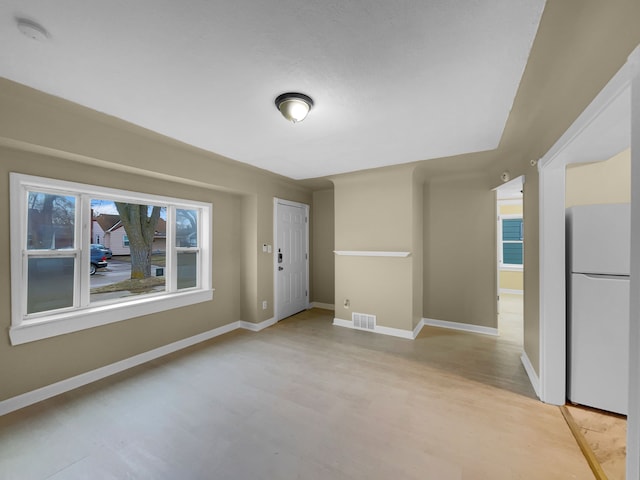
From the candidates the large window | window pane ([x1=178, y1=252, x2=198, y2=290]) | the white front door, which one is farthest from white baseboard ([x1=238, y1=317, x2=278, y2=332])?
window pane ([x1=178, y1=252, x2=198, y2=290])

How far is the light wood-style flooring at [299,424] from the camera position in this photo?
1.64 metres

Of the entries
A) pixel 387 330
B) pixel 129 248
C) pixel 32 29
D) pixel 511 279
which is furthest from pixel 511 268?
pixel 32 29

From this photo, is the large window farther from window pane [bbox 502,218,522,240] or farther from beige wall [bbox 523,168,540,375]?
window pane [bbox 502,218,522,240]

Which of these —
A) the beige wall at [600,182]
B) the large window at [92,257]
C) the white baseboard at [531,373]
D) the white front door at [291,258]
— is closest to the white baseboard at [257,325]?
the white front door at [291,258]

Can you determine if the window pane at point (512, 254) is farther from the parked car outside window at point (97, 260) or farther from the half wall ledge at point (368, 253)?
the parked car outside window at point (97, 260)

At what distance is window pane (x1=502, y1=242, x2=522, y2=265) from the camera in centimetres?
640

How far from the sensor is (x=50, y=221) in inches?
97.2

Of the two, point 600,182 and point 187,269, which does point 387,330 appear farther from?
point 187,269

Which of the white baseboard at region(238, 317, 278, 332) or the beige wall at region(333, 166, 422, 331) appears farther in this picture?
the white baseboard at region(238, 317, 278, 332)

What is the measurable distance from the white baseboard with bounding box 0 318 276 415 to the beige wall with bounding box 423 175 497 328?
122 inches

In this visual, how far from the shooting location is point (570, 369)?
2215 mm

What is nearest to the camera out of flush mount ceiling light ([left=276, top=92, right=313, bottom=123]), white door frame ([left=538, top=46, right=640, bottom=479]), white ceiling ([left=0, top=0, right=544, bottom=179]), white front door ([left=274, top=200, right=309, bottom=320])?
white ceiling ([left=0, top=0, right=544, bottom=179])

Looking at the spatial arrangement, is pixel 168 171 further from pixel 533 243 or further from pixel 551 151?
pixel 533 243

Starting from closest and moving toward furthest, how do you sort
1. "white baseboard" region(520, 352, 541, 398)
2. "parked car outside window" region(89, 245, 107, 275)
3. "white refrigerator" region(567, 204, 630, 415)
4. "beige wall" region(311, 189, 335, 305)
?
"white refrigerator" region(567, 204, 630, 415)
"white baseboard" region(520, 352, 541, 398)
"parked car outside window" region(89, 245, 107, 275)
"beige wall" region(311, 189, 335, 305)
